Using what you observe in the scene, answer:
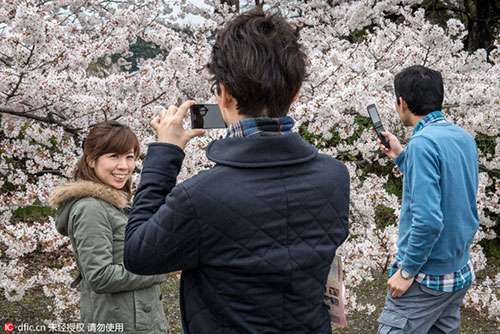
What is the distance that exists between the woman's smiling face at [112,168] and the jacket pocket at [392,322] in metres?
1.32

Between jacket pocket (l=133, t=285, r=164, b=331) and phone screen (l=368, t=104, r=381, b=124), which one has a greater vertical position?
phone screen (l=368, t=104, r=381, b=124)

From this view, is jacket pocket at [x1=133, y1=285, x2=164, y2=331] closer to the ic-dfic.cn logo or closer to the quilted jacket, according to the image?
the quilted jacket

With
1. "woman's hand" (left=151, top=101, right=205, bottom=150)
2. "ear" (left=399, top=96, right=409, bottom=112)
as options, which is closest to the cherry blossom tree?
"ear" (left=399, top=96, right=409, bottom=112)

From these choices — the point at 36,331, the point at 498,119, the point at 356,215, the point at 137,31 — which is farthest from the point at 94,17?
the point at 498,119

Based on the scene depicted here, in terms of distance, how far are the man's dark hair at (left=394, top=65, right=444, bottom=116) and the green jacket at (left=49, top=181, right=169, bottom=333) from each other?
1386 mm

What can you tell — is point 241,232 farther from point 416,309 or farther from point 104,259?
point 416,309

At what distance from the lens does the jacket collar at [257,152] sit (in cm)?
98

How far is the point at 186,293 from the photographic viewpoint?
1055 millimetres

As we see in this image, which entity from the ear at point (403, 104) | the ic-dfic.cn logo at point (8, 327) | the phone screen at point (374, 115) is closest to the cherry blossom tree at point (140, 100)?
the phone screen at point (374, 115)

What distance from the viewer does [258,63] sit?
3.23ft

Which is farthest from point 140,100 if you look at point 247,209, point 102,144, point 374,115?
point 247,209

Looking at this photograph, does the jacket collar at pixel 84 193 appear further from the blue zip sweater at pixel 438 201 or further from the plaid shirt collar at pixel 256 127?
the blue zip sweater at pixel 438 201

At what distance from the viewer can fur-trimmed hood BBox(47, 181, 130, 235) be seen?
1.70 m

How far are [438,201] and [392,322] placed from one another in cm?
59
